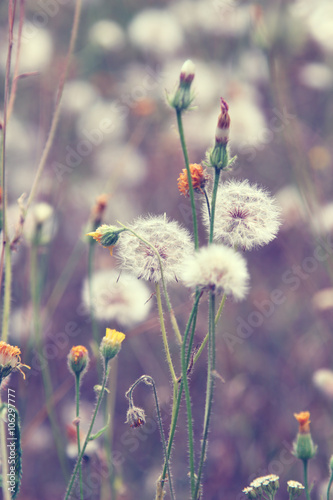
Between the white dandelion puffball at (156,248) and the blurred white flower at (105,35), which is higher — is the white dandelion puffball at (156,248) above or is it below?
below

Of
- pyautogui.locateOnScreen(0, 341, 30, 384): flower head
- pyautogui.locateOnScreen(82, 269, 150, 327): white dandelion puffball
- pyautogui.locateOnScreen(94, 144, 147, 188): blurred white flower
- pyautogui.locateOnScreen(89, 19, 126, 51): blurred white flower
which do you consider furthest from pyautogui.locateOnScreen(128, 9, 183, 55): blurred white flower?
pyautogui.locateOnScreen(0, 341, 30, 384): flower head

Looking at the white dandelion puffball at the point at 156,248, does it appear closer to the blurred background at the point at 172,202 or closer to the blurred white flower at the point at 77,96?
the blurred background at the point at 172,202

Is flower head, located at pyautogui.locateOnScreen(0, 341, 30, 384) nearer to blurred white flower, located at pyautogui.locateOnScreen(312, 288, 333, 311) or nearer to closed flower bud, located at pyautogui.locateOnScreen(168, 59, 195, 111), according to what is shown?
closed flower bud, located at pyautogui.locateOnScreen(168, 59, 195, 111)

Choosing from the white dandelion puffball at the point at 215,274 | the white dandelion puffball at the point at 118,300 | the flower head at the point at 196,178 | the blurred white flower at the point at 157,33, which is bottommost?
the white dandelion puffball at the point at 215,274

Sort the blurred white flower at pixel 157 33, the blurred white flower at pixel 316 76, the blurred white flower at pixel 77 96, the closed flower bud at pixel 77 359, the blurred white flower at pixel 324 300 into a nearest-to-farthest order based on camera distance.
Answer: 1. the closed flower bud at pixel 77 359
2. the blurred white flower at pixel 324 300
3. the blurred white flower at pixel 316 76
4. the blurred white flower at pixel 77 96
5. the blurred white flower at pixel 157 33

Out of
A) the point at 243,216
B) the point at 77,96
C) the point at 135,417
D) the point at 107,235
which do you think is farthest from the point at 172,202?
the point at 135,417

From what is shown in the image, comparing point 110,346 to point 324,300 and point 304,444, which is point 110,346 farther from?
point 324,300

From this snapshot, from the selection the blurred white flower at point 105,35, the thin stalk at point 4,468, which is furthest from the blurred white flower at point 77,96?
the thin stalk at point 4,468
